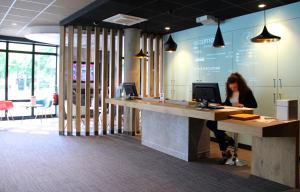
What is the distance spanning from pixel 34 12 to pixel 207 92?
4470 millimetres

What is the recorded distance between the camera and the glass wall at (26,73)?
31.4 feet

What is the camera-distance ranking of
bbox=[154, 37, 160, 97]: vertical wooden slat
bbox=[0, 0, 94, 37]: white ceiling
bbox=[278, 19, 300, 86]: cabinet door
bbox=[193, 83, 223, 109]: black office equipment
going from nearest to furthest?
bbox=[193, 83, 223, 109]: black office equipment < bbox=[278, 19, 300, 86]: cabinet door < bbox=[0, 0, 94, 37]: white ceiling < bbox=[154, 37, 160, 97]: vertical wooden slat

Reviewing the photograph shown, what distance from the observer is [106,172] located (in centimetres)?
411

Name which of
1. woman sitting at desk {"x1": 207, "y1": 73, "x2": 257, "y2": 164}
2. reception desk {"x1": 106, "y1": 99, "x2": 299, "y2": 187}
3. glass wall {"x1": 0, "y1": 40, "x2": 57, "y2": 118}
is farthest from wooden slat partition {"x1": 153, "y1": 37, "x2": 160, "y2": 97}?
glass wall {"x1": 0, "y1": 40, "x2": 57, "y2": 118}

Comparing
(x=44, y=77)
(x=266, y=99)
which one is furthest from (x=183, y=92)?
(x=44, y=77)

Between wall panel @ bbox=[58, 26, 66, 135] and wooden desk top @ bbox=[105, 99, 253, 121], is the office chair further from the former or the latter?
wall panel @ bbox=[58, 26, 66, 135]

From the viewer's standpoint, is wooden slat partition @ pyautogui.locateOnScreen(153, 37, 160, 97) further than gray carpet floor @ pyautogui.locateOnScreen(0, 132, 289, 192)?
Yes

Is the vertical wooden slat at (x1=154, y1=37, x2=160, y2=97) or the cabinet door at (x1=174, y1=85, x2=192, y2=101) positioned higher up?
the vertical wooden slat at (x1=154, y1=37, x2=160, y2=97)

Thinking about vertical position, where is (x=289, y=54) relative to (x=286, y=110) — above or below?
above

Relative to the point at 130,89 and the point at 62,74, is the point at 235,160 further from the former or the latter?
the point at 62,74

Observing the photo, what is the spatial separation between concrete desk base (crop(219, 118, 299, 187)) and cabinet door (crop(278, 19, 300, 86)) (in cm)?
177

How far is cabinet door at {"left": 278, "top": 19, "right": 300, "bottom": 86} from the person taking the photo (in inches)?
195

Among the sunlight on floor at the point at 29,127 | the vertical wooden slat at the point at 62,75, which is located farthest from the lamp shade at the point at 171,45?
the sunlight on floor at the point at 29,127

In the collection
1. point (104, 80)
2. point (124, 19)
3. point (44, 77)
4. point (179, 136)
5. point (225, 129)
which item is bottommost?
point (179, 136)
